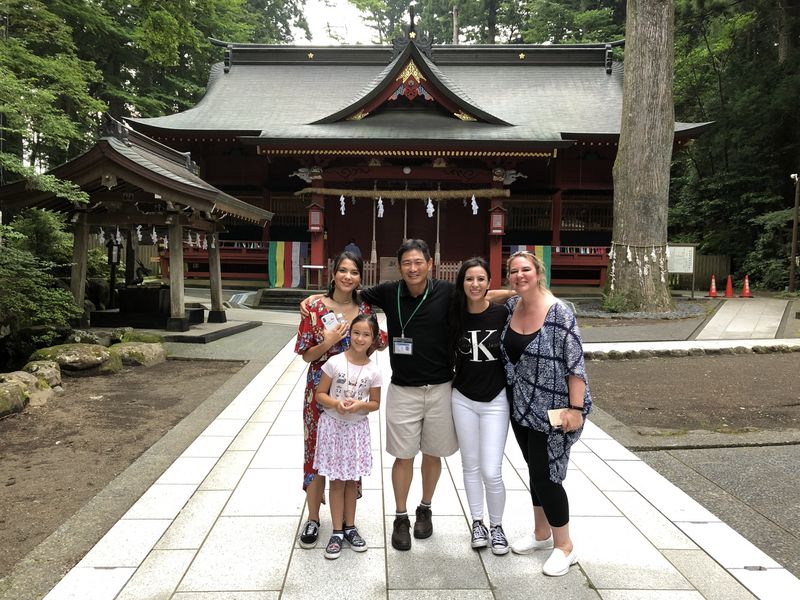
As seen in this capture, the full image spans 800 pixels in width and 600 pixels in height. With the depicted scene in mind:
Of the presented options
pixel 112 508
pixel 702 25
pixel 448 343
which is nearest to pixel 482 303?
pixel 448 343

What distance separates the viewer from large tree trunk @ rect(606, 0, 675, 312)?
12.0 metres

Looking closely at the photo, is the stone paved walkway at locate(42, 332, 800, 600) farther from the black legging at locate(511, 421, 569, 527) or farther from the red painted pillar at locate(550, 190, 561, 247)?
the red painted pillar at locate(550, 190, 561, 247)

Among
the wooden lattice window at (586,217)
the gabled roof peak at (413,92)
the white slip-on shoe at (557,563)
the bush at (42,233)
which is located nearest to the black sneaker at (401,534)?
the white slip-on shoe at (557,563)

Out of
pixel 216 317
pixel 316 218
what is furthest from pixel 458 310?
pixel 316 218

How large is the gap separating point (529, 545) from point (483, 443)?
0.63 meters

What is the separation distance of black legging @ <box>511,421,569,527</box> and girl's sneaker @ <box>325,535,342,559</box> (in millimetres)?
1038

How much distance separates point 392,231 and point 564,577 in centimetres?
1563

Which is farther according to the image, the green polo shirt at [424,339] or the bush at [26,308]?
the bush at [26,308]

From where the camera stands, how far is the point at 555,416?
98.0 inches

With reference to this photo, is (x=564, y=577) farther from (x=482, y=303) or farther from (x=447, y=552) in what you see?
(x=482, y=303)

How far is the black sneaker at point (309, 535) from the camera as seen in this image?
2811 mm

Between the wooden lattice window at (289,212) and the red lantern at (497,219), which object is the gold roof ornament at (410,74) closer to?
the red lantern at (497,219)

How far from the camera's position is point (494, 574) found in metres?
2.59

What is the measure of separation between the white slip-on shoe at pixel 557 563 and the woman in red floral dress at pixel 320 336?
1.20m
